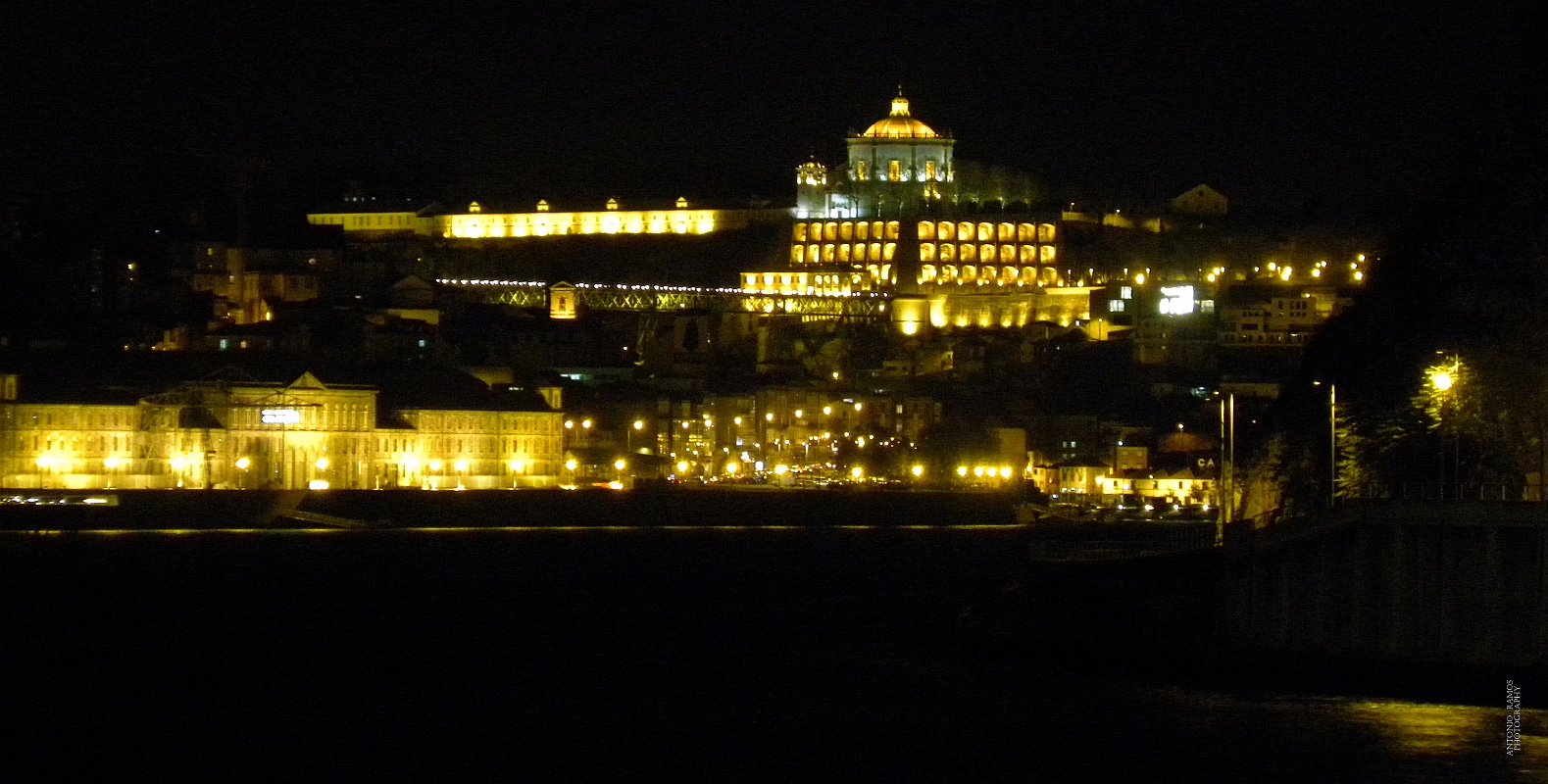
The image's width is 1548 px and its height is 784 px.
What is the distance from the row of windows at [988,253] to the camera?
12244 cm

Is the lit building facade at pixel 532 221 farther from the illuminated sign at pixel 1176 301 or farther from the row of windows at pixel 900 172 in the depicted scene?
the illuminated sign at pixel 1176 301

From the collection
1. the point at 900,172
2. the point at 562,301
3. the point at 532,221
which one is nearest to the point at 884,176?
the point at 900,172

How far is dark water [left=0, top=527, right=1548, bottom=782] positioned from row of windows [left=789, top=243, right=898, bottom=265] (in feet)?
251

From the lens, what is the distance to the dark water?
24250 millimetres

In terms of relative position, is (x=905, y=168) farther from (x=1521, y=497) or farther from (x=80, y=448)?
(x=1521, y=497)

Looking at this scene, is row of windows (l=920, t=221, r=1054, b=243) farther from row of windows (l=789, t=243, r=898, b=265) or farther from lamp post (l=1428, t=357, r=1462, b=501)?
lamp post (l=1428, t=357, r=1462, b=501)

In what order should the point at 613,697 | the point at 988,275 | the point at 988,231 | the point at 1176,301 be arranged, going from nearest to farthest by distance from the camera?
the point at 613,697 → the point at 1176,301 → the point at 988,275 → the point at 988,231

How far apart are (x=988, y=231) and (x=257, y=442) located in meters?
58.7

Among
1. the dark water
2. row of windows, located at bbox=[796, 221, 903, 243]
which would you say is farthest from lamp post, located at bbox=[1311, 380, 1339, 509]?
row of windows, located at bbox=[796, 221, 903, 243]

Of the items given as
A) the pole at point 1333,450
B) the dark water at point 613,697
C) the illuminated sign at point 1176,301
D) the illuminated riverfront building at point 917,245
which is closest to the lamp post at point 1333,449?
the pole at point 1333,450

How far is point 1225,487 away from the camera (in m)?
37.6

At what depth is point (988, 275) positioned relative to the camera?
398 ft

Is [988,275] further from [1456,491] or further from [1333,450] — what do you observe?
[1456,491]

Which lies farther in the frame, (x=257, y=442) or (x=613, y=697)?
(x=257, y=442)
